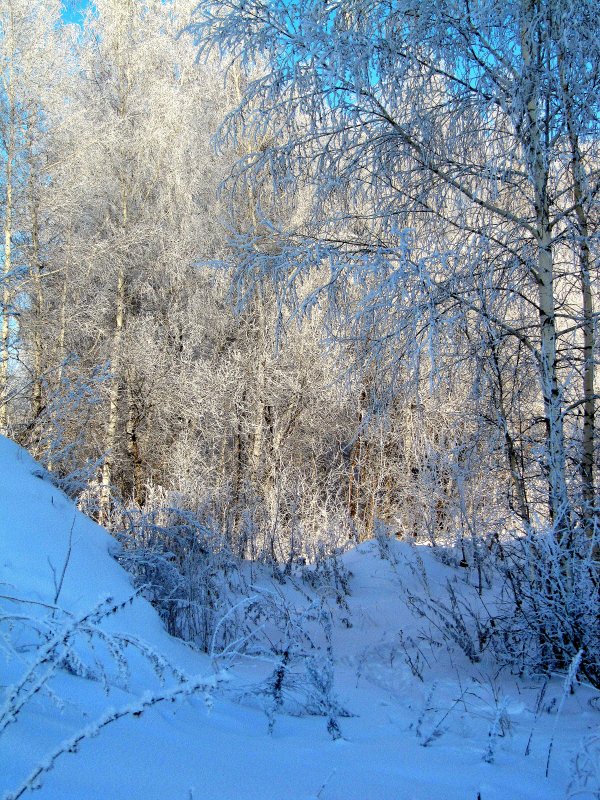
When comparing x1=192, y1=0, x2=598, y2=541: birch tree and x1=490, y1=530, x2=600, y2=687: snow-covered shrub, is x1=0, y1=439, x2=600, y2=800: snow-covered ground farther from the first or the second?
x1=192, y1=0, x2=598, y2=541: birch tree

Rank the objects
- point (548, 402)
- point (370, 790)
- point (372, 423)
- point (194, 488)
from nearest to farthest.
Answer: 1. point (370, 790)
2. point (548, 402)
3. point (372, 423)
4. point (194, 488)

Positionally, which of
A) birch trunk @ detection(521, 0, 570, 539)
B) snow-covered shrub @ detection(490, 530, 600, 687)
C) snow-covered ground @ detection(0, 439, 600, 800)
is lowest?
snow-covered ground @ detection(0, 439, 600, 800)

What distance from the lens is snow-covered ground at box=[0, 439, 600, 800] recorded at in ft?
4.12

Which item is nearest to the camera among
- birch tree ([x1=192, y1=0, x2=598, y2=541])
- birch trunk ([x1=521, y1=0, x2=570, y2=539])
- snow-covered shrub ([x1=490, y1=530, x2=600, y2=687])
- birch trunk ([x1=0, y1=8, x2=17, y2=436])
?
snow-covered shrub ([x1=490, y1=530, x2=600, y2=687])

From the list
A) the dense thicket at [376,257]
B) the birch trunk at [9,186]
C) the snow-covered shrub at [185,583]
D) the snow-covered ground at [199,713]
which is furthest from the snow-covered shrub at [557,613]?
the birch trunk at [9,186]

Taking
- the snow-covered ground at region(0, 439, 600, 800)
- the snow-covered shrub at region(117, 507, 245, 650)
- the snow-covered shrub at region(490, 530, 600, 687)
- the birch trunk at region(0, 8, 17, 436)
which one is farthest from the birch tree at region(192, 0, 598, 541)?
the birch trunk at region(0, 8, 17, 436)

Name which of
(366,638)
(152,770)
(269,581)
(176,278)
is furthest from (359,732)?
(176,278)

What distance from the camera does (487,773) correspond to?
71.9 inches

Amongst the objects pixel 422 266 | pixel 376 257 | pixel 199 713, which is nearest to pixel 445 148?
pixel 376 257

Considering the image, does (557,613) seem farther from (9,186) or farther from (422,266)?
(9,186)

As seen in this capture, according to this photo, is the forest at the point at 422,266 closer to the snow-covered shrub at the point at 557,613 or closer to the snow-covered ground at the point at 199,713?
the snow-covered shrub at the point at 557,613

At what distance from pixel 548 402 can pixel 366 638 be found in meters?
1.94

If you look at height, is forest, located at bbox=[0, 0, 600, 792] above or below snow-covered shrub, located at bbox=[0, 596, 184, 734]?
above

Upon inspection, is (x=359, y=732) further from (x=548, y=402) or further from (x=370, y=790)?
(x=548, y=402)
